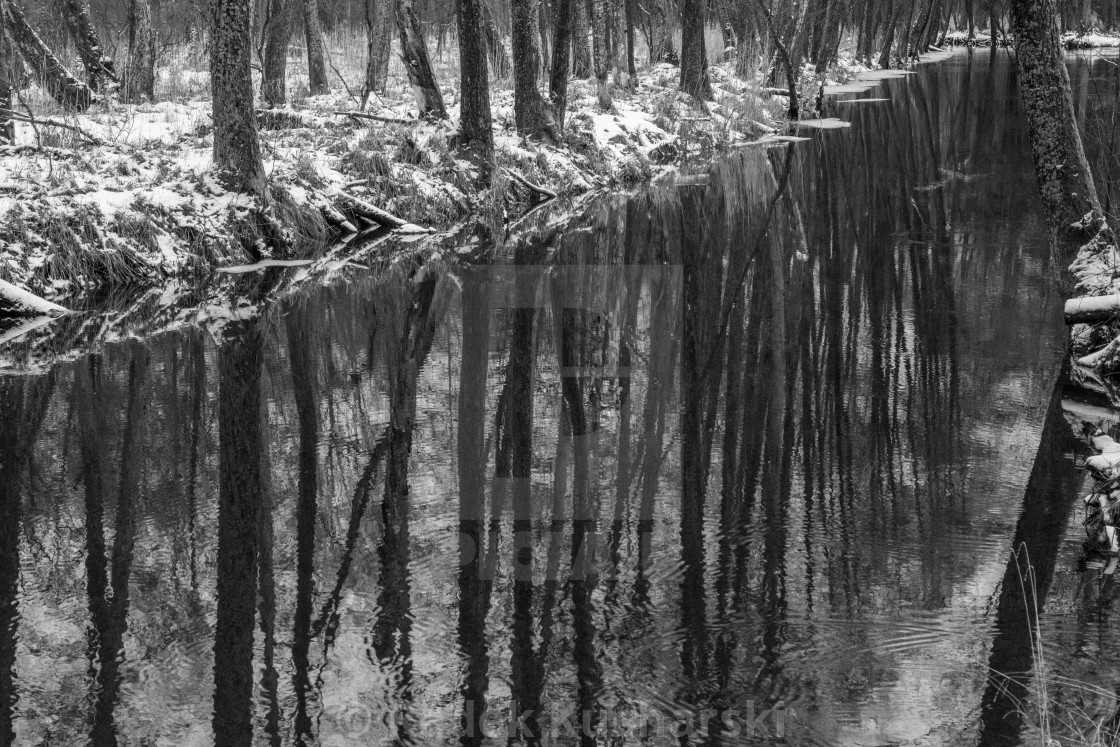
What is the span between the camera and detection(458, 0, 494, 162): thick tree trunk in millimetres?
15328

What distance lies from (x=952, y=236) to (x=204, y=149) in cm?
823

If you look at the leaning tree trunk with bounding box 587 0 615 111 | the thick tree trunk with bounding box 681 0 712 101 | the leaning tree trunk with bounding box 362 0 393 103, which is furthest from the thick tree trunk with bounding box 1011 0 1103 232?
the thick tree trunk with bounding box 681 0 712 101

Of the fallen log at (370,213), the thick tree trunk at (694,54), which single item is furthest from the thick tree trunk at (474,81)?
the thick tree trunk at (694,54)

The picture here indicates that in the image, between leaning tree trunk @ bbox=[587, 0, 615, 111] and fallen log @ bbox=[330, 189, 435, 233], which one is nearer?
fallen log @ bbox=[330, 189, 435, 233]

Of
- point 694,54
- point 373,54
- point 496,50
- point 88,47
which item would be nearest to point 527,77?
point 373,54

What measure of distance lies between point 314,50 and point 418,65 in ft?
15.2

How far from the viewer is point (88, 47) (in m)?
16.9

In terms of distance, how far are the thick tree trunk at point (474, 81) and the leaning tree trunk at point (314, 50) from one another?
18.1ft

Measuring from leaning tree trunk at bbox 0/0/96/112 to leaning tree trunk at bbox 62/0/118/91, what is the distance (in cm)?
108

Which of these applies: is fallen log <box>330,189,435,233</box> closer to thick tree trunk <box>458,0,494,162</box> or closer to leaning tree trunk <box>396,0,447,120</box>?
thick tree trunk <box>458,0,494,162</box>

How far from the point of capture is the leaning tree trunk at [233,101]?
12.6 m

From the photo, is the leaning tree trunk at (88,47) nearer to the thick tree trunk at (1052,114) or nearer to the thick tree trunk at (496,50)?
the thick tree trunk at (496,50)

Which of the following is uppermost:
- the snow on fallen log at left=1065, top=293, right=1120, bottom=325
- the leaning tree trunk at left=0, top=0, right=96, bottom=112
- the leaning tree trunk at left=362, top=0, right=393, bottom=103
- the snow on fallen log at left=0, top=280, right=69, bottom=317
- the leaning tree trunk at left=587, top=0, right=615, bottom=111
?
the leaning tree trunk at left=587, top=0, right=615, bottom=111

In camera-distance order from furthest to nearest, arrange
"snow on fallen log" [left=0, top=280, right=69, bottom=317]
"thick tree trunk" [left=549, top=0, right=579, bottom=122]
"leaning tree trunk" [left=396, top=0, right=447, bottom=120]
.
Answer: "thick tree trunk" [left=549, top=0, right=579, bottom=122], "leaning tree trunk" [left=396, top=0, right=447, bottom=120], "snow on fallen log" [left=0, top=280, right=69, bottom=317]
